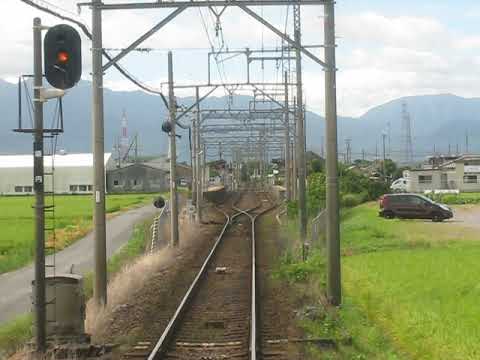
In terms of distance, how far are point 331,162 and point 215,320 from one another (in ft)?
11.9

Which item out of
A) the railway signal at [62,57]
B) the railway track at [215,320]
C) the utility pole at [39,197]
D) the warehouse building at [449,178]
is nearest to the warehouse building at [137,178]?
the warehouse building at [449,178]

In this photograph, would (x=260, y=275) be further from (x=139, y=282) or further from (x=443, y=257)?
(x=443, y=257)

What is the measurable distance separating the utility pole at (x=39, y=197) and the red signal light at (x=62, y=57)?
0.54 m

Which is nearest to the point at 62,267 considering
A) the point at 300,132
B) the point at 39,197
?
the point at 300,132

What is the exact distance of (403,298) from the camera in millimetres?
13531

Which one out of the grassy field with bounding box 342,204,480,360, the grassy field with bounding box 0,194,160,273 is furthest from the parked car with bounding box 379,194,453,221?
the grassy field with bounding box 0,194,160,273

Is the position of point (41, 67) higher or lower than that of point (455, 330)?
higher

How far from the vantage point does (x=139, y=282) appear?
18.4m

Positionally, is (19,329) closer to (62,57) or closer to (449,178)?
(62,57)

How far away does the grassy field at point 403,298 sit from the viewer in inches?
413

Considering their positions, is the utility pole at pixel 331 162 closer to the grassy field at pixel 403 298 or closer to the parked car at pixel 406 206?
the grassy field at pixel 403 298

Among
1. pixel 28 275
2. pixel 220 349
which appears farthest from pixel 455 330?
pixel 28 275

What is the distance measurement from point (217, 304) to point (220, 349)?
433 cm

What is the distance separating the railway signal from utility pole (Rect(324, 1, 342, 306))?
5390 millimetres
